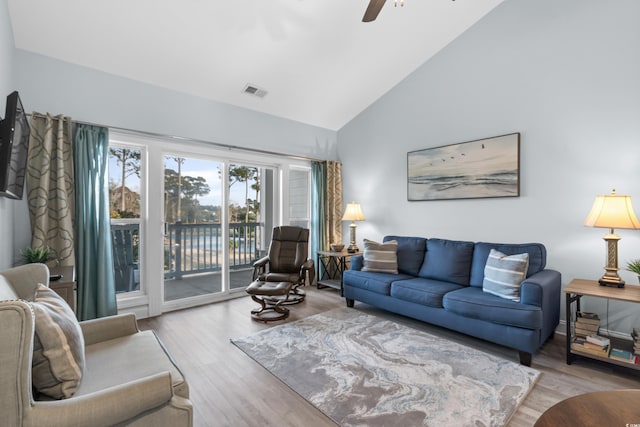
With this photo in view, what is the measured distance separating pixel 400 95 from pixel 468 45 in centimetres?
104

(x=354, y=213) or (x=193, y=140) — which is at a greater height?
(x=193, y=140)

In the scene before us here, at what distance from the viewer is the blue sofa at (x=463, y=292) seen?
2.47 metres

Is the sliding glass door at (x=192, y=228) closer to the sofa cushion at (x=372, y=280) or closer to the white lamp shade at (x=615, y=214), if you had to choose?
the sofa cushion at (x=372, y=280)

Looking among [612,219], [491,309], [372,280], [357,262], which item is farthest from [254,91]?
[612,219]

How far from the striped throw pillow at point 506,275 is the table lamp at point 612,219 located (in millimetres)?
591

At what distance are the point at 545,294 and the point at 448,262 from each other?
1.04m

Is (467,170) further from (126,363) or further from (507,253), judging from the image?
(126,363)

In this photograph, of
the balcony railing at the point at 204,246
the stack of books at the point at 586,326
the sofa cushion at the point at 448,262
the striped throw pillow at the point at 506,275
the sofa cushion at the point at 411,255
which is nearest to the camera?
the stack of books at the point at 586,326

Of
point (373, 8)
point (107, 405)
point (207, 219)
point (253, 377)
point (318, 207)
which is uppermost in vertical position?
point (373, 8)

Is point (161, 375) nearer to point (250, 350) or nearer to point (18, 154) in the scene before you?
point (250, 350)

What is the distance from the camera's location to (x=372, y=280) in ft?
11.8

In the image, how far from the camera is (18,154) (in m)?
2.09

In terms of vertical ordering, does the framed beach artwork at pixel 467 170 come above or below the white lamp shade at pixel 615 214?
above

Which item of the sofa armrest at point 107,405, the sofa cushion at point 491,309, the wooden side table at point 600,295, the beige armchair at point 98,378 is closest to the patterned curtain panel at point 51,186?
the beige armchair at point 98,378
